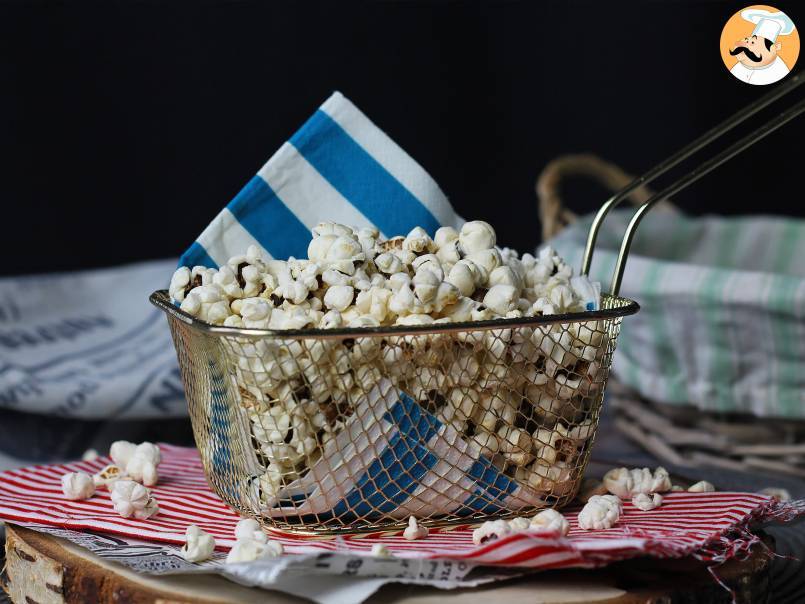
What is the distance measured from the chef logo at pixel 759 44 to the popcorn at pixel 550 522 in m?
0.38

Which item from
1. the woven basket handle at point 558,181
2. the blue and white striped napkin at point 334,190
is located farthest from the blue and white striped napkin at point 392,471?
the woven basket handle at point 558,181

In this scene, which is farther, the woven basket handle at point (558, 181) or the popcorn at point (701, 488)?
the woven basket handle at point (558, 181)

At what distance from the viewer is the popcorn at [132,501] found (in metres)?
0.69

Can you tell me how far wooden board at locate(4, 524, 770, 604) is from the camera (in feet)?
1.83

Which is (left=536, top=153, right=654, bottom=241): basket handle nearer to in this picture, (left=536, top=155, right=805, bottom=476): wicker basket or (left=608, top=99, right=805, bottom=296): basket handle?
(left=536, top=155, right=805, bottom=476): wicker basket

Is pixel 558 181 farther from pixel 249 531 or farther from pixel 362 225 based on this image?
pixel 249 531

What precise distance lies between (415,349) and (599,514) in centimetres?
17

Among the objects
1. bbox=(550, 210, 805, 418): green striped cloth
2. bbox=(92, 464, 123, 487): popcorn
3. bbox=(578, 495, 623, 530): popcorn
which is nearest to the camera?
bbox=(578, 495, 623, 530): popcorn

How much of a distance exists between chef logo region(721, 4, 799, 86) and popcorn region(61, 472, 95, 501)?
58 centimetres

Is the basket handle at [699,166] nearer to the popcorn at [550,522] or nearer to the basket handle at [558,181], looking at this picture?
the popcorn at [550,522]

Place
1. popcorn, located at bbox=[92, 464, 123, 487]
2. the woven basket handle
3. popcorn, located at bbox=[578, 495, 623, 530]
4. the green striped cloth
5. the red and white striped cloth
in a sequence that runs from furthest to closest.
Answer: the woven basket handle → the green striped cloth → popcorn, located at bbox=[92, 464, 123, 487] → popcorn, located at bbox=[578, 495, 623, 530] → the red and white striped cloth

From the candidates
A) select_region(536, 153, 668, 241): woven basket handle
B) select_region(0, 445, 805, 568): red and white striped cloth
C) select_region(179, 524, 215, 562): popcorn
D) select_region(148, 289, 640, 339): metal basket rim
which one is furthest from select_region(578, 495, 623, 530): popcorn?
select_region(536, 153, 668, 241): woven basket handle

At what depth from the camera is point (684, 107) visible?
2230 mm

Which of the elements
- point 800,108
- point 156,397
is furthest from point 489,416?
point 156,397
